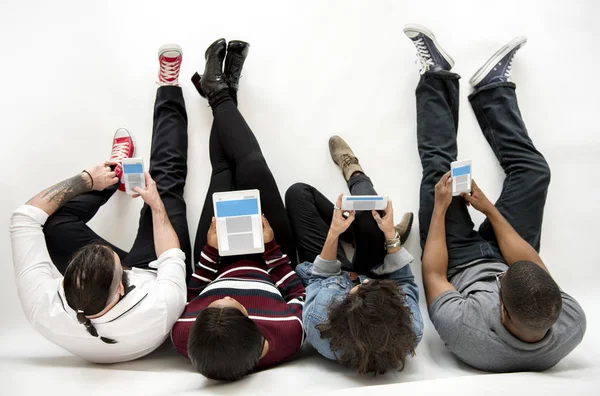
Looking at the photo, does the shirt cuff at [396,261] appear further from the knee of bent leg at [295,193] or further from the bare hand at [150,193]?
the bare hand at [150,193]

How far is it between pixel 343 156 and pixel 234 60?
1.78ft

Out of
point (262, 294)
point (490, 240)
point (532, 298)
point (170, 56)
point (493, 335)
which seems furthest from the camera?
point (170, 56)

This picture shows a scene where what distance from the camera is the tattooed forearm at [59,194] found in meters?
1.20

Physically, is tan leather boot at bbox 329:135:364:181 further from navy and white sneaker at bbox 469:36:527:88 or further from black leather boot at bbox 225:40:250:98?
navy and white sneaker at bbox 469:36:527:88

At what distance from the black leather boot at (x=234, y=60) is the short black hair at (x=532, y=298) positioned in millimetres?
1121

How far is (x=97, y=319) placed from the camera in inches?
38.0

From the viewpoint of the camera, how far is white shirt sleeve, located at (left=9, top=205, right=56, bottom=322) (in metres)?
1.03

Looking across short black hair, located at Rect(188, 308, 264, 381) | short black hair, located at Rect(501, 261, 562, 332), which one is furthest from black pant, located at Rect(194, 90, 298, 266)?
short black hair, located at Rect(501, 261, 562, 332)

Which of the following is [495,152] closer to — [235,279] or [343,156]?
[343,156]

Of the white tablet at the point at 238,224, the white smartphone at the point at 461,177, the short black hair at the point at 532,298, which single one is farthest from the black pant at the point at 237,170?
the short black hair at the point at 532,298

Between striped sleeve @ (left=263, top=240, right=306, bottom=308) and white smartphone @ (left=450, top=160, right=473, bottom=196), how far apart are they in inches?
22.8

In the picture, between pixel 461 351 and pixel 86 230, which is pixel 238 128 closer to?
pixel 86 230

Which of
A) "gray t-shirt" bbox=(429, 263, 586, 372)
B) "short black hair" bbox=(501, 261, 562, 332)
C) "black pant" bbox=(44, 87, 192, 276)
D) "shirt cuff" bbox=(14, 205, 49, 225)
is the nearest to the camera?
"short black hair" bbox=(501, 261, 562, 332)

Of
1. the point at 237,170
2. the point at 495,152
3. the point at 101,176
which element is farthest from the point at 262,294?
the point at 495,152
